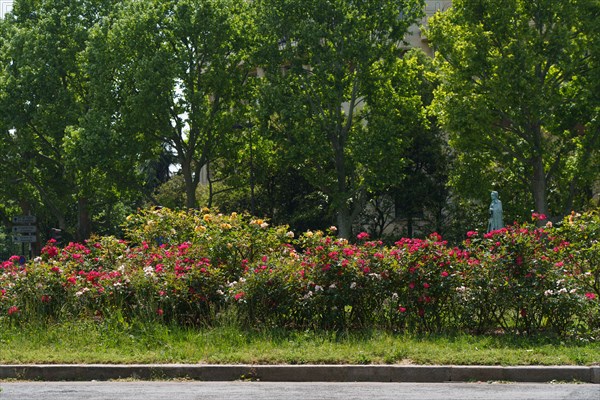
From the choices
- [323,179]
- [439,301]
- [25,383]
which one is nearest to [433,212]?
[323,179]

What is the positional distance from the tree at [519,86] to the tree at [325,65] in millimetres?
3565

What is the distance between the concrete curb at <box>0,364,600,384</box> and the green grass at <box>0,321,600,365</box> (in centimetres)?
25

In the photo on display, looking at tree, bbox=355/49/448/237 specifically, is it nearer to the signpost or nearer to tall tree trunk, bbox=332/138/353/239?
tall tree trunk, bbox=332/138/353/239

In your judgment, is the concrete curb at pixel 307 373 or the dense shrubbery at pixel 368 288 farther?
the dense shrubbery at pixel 368 288

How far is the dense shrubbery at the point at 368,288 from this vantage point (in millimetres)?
13016

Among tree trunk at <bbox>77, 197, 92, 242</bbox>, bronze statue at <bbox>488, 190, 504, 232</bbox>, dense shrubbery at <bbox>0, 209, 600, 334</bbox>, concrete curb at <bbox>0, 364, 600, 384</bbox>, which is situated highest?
tree trunk at <bbox>77, 197, 92, 242</bbox>

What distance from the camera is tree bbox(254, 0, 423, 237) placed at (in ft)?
122

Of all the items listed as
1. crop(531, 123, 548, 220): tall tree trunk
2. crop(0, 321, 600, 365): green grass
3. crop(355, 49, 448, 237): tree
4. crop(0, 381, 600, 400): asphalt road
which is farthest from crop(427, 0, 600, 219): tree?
crop(0, 381, 600, 400): asphalt road

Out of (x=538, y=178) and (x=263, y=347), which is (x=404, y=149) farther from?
(x=263, y=347)

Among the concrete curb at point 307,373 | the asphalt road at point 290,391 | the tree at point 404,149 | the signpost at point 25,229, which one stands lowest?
the asphalt road at point 290,391

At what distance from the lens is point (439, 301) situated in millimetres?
13438

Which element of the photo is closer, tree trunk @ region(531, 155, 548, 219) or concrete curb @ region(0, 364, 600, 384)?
concrete curb @ region(0, 364, 600, 384)

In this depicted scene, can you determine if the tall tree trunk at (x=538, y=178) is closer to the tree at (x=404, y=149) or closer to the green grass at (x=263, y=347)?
the tree at (x=404, y=149)

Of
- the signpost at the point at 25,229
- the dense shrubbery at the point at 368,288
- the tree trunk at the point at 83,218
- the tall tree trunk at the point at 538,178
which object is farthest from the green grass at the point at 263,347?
the tree trunk at the point at 83,218
